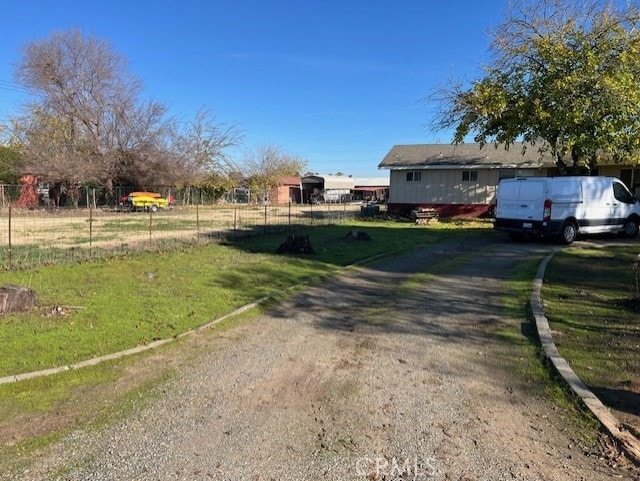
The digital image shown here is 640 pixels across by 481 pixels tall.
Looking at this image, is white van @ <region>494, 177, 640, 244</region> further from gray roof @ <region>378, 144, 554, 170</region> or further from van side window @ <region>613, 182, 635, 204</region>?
gray roof @ <region>378, 144, 554, 170</region>

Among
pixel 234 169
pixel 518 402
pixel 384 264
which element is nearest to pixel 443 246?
pixel 384 264

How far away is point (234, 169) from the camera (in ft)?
212

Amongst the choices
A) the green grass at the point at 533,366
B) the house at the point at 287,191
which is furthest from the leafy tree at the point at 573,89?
the house at the point at 287,191

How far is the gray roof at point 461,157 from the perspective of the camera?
2869 cm

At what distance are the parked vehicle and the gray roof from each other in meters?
16.3

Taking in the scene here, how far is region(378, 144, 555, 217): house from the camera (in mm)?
28906

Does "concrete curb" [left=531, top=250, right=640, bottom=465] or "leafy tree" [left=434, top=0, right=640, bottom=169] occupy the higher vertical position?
"leafy tree" [left=434, top=0, right=640, bottom=169]

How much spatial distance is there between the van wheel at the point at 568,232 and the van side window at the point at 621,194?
2.58m

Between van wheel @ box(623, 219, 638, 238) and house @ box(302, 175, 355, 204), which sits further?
house @ box(302, 175, 355, 204)

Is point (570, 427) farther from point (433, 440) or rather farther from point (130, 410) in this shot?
point (130, 410)

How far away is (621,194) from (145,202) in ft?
97.8

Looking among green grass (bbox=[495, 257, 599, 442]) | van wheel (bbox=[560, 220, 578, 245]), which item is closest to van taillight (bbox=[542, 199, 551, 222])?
van wheel (bbox=[560, 220, 578, 245])

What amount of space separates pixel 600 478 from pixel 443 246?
13.2 meters

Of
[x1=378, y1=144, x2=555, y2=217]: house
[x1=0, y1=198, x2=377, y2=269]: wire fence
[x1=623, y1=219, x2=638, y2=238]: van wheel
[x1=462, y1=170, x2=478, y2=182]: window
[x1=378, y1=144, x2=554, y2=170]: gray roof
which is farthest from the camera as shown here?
[x1=462, y1=170, x2=478, y2=182]: window
